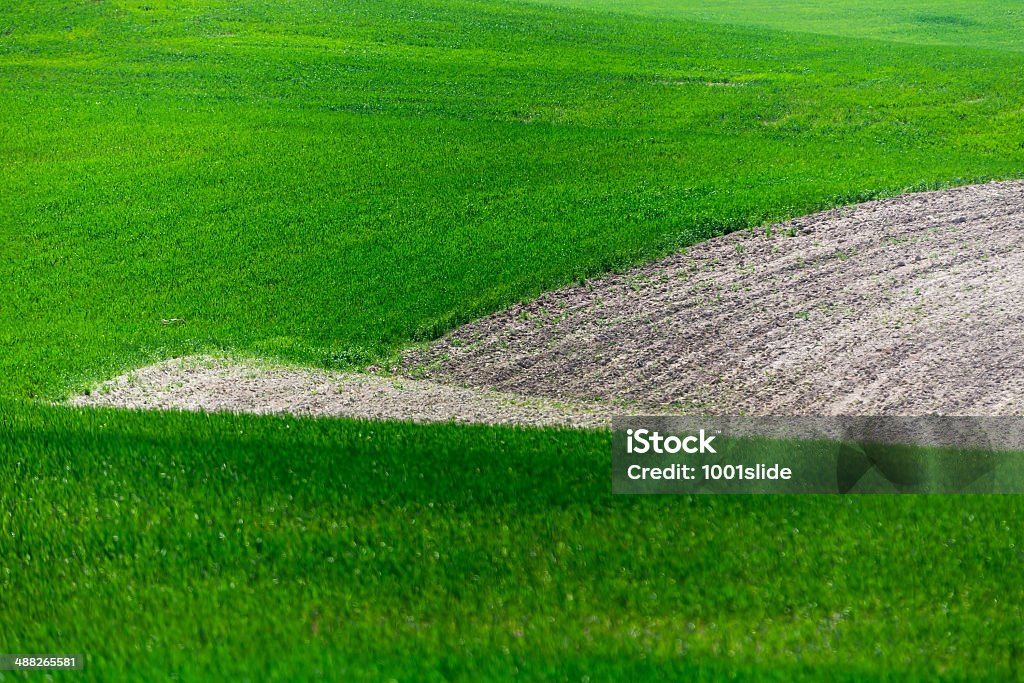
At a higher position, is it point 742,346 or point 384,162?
point 384,162

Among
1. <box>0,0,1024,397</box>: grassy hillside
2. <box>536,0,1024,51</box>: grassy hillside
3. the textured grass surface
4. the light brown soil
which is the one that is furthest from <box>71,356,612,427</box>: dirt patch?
<box>536,0,1024,51</box>: grassy hillside

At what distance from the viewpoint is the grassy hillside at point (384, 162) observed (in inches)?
709

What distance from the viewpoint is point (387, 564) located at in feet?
25.2

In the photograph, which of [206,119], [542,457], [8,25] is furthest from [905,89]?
[8,25]

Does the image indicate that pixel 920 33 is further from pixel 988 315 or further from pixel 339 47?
pixel 988 315

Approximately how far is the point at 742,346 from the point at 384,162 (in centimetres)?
1259

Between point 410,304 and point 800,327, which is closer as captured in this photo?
point 800,327

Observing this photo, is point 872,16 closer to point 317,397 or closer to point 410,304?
point 410,304

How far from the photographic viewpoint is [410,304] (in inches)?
695

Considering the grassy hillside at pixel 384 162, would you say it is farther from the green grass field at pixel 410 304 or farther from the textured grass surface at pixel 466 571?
the textured grass surface at pixel 466 571

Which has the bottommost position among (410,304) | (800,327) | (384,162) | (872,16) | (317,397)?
(317,397)

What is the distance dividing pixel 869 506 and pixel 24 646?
647cm

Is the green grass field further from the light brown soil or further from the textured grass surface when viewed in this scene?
the light brown soil

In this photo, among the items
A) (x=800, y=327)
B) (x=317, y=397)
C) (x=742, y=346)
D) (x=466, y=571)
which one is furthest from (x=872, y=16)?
(x=466, y=571)
